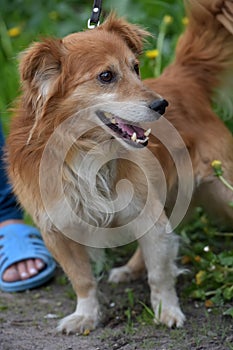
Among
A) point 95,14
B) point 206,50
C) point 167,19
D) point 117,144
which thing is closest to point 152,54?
point 167,19

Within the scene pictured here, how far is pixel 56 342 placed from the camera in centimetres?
309

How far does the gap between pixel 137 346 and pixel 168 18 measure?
2.37m

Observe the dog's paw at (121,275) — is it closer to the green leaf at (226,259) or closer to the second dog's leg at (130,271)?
the second dog's leg at (130,271)

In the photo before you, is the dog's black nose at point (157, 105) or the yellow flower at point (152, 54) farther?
the yellow flower at point (152, 54)

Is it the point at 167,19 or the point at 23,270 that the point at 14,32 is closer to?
the point at 167,19

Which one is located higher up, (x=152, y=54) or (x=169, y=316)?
(x=152, y=54)

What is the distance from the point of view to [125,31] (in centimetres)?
310

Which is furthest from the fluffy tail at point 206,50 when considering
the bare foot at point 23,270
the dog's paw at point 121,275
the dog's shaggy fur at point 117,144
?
the bare foot at point 23,270

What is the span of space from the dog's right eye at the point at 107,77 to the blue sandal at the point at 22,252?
3.92 feet

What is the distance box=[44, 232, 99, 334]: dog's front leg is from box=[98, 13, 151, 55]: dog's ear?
836 mm

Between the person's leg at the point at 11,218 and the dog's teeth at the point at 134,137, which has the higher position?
the dog's teeth at the point at 134,137

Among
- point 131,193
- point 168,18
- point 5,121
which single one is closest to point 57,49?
point 131,193

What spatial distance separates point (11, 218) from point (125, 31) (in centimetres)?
132

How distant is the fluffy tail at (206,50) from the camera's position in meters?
3.55
